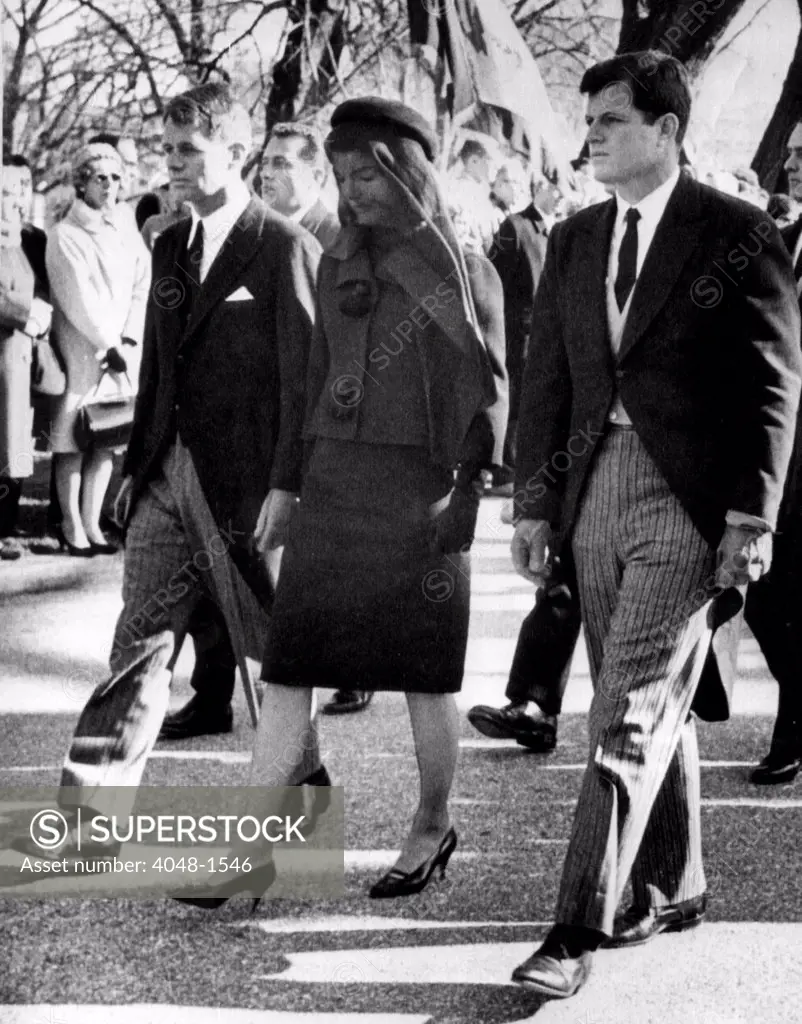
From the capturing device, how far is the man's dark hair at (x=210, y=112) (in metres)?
3.57

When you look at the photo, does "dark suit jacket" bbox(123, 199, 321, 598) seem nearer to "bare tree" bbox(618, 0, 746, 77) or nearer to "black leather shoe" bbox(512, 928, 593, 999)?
"bare tree" bbox(618, 0, 746, 77)

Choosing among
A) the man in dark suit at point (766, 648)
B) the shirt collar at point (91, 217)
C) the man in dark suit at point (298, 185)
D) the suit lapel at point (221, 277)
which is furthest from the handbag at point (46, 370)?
the man in dark suit at point (766, 648)

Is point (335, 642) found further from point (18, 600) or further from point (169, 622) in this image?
point (18, 600)

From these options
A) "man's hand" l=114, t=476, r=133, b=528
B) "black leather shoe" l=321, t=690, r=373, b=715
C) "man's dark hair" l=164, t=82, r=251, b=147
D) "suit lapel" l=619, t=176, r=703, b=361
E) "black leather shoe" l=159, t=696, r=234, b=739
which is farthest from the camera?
"black leather shoe" l=159, t=696, r=234, b=739

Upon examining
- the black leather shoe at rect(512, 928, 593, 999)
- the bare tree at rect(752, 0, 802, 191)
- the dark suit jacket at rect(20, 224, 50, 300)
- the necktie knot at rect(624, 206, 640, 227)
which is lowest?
the black leather shoe at rect(512, 928, 593, 999)

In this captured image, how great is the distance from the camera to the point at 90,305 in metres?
4.04

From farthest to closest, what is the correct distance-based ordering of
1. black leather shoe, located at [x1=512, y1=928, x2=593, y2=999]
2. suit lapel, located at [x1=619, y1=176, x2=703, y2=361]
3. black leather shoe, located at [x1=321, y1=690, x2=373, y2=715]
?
black leather shoe, located at [x1=321, y1=690, x2=373, y2=715], suit lapel, located at [x1=619, y1=176, x2=703, y2=361], black leather shoe, located at [x1=512, y1=928, x2=593, y2=999]

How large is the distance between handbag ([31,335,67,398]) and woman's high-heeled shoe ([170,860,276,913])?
129 cm

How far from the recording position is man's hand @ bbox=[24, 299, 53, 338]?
13.4 feet

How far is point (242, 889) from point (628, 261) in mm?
1503

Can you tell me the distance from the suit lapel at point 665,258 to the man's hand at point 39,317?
1.58 meters

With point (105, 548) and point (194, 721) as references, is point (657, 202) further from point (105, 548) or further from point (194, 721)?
point (194, 721)

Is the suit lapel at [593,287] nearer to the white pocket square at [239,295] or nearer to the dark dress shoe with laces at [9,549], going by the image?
the white pocket square at [239,295]

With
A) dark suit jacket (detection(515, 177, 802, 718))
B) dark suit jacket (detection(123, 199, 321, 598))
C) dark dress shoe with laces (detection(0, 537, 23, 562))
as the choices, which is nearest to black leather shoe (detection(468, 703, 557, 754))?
dark suit jacket (detection(123, 199, 321, 598))
